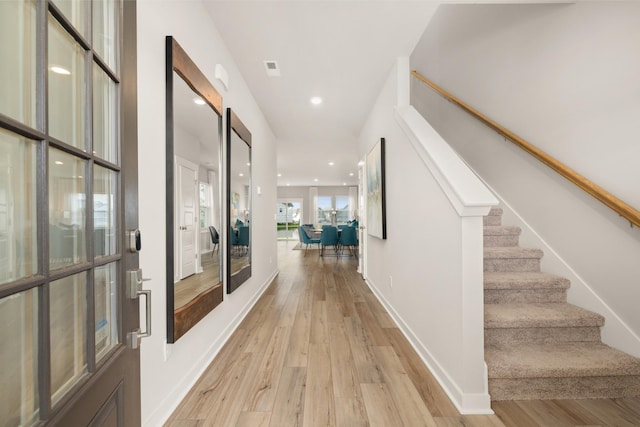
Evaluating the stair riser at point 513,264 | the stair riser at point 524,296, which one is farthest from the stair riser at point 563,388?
the stair riser at point 513,264

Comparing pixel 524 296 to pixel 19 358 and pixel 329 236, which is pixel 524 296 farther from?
pixel 329 236

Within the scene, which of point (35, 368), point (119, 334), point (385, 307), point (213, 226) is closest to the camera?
point (35, 368)

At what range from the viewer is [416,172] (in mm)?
2230

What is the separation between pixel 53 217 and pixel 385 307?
3080 millimetres

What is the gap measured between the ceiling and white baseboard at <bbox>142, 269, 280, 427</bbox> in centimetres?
249

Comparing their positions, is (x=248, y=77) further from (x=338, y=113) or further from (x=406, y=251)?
(x=406, y=251)

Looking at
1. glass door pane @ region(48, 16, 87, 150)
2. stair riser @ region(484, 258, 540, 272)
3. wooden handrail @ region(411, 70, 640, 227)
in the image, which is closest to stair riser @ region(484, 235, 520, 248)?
stair riser @ region(484, 258, 540, 272)

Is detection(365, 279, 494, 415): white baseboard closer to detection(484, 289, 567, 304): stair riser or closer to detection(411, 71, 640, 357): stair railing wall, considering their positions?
detection(484, 289, 567, 304): stair riser

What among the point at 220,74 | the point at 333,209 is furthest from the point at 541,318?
the point at 333,209

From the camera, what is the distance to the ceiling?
2.02 meters

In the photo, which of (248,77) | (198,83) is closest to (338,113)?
(248,77)

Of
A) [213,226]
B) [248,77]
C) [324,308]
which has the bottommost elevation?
[324,308]

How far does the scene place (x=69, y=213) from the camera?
26.5 inches

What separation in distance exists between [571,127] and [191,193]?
9.10 ft
